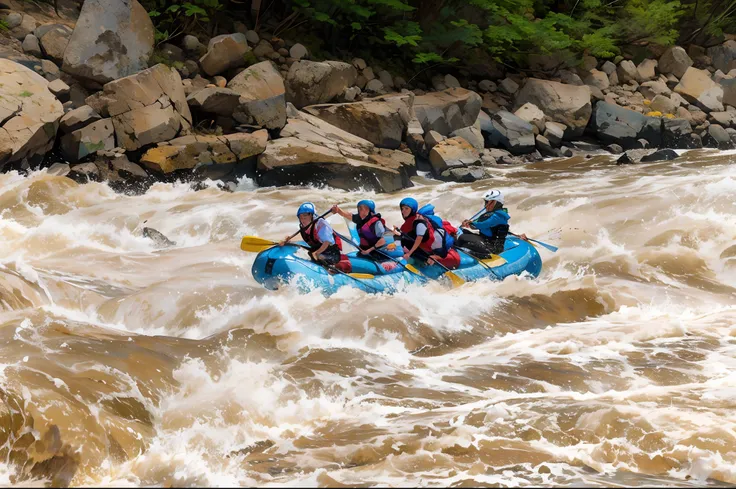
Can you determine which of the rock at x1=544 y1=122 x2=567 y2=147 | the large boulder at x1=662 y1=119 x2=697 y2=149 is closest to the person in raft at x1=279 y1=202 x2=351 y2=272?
the rock at x1=544 y1=122 x2=567 y2=147

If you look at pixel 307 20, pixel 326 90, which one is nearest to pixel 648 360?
pixel 326 90

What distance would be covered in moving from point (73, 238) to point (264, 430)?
5.64m

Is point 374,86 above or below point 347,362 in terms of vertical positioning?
above

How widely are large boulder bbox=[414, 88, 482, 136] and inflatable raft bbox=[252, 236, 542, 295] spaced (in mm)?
7166

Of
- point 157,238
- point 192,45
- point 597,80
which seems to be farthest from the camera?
point 597,80

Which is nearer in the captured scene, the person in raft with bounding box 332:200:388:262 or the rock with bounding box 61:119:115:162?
the person in raft with bounding box 332:200:388:262

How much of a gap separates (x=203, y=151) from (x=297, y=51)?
4336 millimetres

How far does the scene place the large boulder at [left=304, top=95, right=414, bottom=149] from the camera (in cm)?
1391

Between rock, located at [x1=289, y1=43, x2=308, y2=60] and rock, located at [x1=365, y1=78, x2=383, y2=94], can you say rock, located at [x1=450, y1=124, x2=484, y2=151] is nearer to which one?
rock, located at [x1=365, y1=78, x2=383, y2=94]

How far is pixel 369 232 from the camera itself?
775 cm

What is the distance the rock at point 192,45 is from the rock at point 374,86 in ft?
12.1

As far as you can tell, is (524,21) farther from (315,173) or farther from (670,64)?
(315,173)

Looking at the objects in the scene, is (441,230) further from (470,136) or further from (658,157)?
(658,157)

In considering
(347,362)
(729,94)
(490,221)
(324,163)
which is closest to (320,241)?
(347,362)
